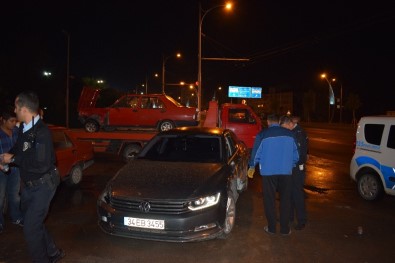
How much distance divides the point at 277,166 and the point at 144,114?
821 centimetres

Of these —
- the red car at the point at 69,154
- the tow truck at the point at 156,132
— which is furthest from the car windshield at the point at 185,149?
the tow truck at the point at 156,132

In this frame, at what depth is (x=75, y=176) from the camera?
9.24m

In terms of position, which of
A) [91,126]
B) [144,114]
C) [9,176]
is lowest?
[9,176]

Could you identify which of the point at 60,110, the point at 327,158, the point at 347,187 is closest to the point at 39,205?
the point at 347,187

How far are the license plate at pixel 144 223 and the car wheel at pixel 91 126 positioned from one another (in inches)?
350

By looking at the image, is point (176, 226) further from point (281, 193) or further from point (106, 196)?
point (281, 193)

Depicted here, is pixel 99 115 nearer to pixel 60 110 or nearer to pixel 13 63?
pixel 13 63

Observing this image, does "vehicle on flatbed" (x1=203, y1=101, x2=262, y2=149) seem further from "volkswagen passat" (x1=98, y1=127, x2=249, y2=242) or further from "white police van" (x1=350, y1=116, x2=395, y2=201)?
"volkswagen passat" (x1=98, y1=127, x2=249, y2=242)

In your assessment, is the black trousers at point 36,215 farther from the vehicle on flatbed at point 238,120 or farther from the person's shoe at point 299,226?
the vehicle on flatbed at point 238,120

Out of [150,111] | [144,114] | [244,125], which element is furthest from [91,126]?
[244,125]

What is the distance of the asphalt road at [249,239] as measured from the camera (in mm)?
5012

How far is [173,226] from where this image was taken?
4.88 m

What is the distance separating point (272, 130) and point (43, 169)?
3306mm

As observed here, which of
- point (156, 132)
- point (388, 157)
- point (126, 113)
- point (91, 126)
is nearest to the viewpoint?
point (388, 157)
